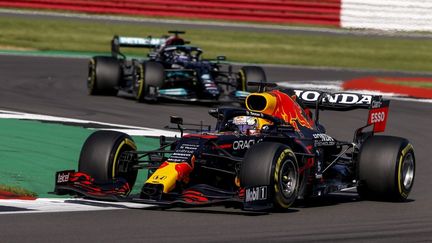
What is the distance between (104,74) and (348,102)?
11994 mm

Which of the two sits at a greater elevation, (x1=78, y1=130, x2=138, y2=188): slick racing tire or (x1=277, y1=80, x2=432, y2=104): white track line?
(x1=277, y1=80, x2=432, y2=104): white track line

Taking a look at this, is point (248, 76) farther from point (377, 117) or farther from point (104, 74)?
point (377, 117)

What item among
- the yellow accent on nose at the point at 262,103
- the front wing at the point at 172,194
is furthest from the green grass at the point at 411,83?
the front wing at the point at 172,194

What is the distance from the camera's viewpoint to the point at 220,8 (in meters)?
43.3

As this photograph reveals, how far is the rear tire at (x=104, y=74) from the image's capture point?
25.9 metres

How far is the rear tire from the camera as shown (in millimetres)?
25875

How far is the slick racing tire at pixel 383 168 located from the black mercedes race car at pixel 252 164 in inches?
0.5

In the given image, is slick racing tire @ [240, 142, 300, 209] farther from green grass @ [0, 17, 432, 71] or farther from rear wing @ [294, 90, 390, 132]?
green grass @ [0, 17, 432, 71]

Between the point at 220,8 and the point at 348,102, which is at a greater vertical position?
the point at 220,8

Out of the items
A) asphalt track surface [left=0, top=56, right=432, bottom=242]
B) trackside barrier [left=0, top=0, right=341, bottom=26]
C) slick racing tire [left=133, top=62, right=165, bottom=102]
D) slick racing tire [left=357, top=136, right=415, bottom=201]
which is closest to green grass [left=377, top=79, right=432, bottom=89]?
slick racing tire [left=133, top=62, right=165, bottom=102]

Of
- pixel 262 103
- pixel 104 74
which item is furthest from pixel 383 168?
pixel 104 74

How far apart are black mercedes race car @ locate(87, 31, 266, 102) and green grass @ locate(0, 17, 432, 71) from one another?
1135 centimetres

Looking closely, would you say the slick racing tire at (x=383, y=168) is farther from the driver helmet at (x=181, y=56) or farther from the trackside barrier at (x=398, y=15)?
the trackside barrier at (x=398, y=15)

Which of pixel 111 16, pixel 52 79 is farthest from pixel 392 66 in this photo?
pixel 52 79
